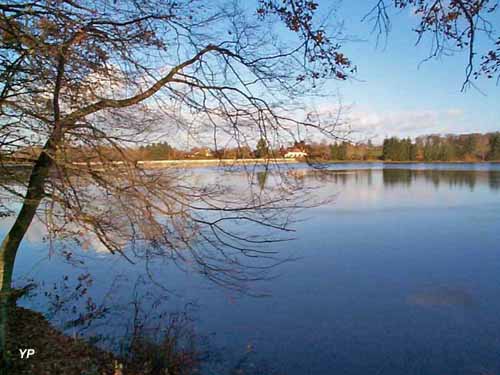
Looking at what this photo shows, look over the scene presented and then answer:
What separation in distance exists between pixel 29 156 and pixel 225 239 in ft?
5.20

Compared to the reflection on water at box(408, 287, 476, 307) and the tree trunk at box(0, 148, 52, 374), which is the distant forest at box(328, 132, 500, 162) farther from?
the tree trunk at box(0, 148, 52, 374)

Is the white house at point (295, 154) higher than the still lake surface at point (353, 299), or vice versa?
the white house at point (295, 154)

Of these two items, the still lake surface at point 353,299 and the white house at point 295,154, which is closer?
the white house at point 295,154

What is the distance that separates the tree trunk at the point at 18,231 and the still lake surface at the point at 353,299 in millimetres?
1263

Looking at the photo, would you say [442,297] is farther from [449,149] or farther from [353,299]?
[449,149]

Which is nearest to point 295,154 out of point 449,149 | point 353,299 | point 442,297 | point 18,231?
point 18,231

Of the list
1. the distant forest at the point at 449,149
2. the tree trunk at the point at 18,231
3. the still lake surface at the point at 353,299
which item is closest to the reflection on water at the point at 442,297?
the still lake surface at the point at 353,299

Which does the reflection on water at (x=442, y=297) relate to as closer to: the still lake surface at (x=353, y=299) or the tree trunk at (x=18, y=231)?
the still lake surface at (x=353, y=299)

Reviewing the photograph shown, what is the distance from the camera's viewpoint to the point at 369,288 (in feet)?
17.1

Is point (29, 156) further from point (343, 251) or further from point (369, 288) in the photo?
point (343, 251)

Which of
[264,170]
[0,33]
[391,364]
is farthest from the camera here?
[391,364]

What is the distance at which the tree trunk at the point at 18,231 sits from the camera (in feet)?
8.80

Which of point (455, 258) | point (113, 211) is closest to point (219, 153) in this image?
point (113, 211)

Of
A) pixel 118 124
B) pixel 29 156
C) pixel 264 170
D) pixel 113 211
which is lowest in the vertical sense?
pixel 113 211
